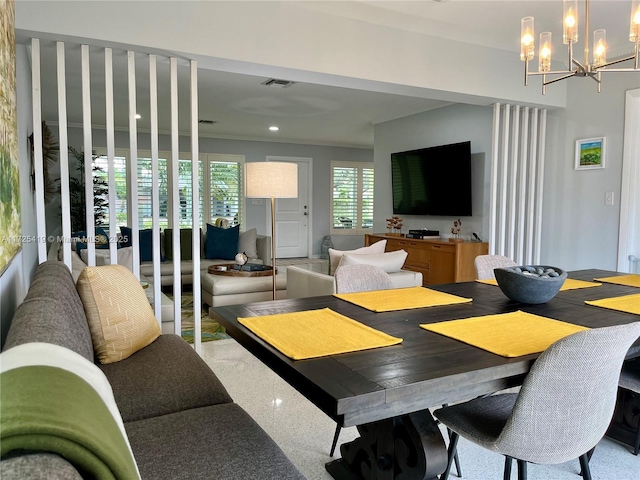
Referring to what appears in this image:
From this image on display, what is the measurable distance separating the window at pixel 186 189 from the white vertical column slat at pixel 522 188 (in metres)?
5.19

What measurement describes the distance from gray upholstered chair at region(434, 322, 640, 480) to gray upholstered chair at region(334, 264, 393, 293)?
107cm

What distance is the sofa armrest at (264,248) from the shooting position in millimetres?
6574

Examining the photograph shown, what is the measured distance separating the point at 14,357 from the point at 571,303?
2.15 m

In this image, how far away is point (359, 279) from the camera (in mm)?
2434

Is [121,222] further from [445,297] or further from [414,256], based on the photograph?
[445,297]

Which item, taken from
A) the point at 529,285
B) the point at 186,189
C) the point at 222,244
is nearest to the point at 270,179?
the point at 529,285

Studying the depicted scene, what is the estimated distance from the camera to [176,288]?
330 cm

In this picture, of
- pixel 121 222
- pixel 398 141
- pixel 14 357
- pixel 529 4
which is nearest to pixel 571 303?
pixel 14 357

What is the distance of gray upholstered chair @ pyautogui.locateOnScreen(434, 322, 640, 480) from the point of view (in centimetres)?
123

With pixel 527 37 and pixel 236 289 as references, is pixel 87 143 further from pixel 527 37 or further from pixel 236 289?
pixel 527 37

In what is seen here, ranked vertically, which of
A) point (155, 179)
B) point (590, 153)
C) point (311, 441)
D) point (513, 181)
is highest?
point (590, 153)

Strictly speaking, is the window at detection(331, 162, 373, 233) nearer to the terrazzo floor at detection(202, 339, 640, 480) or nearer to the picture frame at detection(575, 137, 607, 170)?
the picture frame at detection(575, 137, 607, 170)

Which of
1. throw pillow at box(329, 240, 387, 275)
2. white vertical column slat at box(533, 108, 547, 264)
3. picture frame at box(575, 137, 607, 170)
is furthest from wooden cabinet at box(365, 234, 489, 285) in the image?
throw pillow at box(329, 240, 387, 275)

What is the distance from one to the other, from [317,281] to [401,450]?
2.22 m
